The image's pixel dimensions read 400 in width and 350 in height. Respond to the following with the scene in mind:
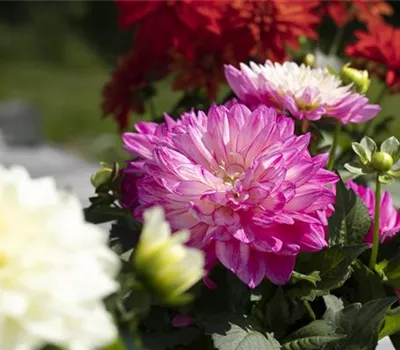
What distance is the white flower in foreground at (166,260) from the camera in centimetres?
29

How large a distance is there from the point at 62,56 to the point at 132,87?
5361 millimetres

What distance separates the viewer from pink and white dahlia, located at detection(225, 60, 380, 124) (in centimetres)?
55

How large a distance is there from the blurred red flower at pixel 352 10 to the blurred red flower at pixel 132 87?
182mm

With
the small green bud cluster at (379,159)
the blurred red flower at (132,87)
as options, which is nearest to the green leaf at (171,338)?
the small green bud cluster at (379,159)

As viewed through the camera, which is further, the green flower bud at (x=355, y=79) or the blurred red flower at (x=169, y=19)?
the blurred red flower at (x=169, y=19)

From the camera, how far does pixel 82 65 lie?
6168 millimetres

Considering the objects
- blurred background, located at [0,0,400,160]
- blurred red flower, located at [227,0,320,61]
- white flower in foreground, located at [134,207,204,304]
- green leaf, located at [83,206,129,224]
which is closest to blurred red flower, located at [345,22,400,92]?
blurred red flower, located at [227,0,320,61]

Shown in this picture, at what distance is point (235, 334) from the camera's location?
459 mm

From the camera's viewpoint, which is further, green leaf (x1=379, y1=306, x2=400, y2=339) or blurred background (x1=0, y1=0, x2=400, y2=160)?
blurred background (x1=0, y1=0, x2=400, y2=160)

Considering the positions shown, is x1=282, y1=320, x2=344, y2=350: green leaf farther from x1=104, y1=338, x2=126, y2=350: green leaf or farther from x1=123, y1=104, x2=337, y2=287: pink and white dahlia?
x1=104, y1=338, x2=126, y2=350: green leaf

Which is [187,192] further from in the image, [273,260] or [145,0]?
[145,0]

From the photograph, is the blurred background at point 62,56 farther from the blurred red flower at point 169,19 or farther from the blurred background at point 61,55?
the blurred red flower at point 169,19

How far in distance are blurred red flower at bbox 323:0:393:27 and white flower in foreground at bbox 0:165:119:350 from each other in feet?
2.28

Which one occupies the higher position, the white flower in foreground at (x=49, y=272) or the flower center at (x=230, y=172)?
the white flower in foreground at (x=49, y=272)
